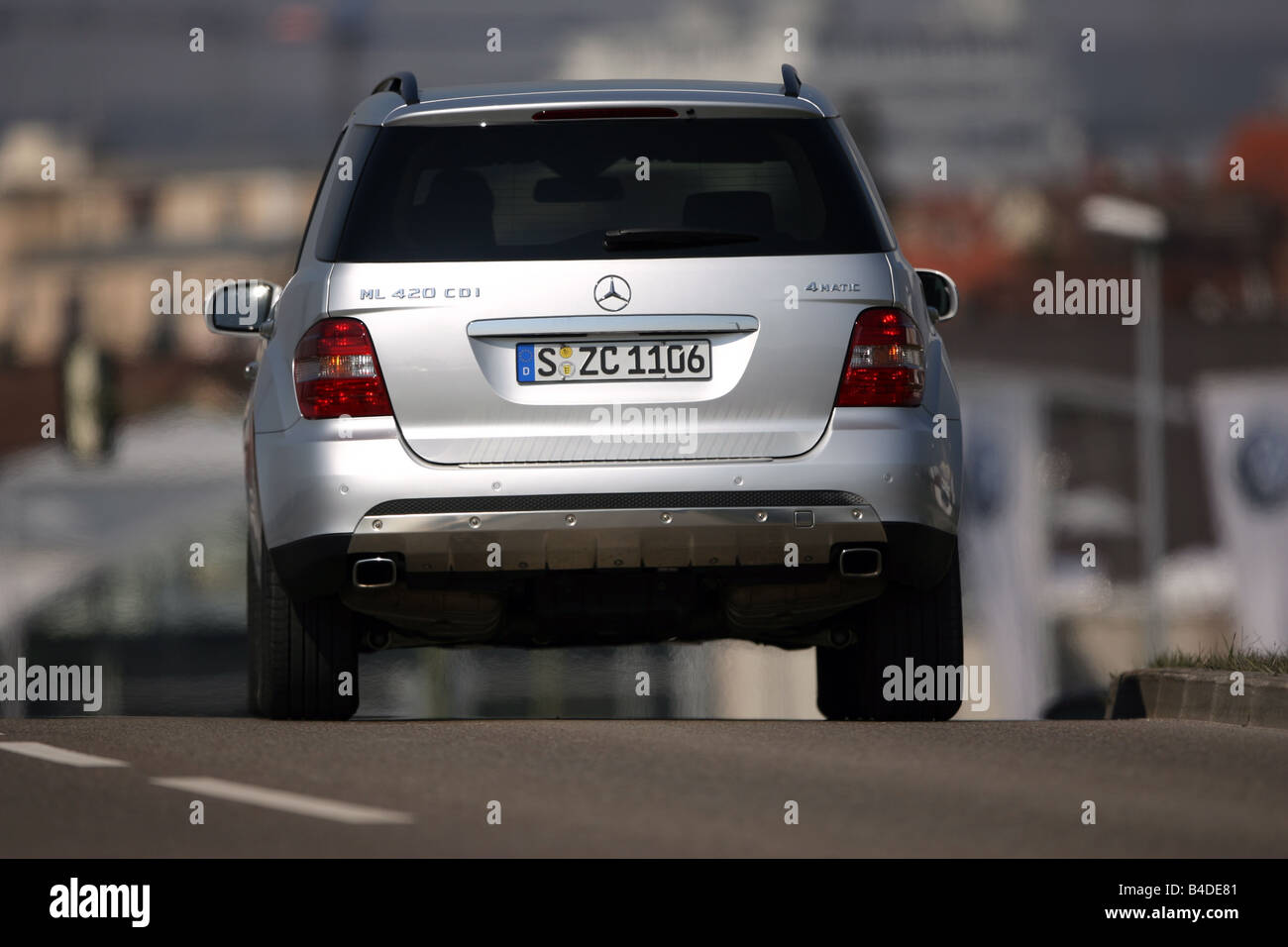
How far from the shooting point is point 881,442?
27.4ft

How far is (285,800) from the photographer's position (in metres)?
6.90

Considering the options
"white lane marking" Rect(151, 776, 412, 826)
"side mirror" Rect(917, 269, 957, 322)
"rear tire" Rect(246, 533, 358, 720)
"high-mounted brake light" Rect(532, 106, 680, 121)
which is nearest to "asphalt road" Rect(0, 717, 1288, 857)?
"white lane marking" Rect(151, 776, 412, 826)

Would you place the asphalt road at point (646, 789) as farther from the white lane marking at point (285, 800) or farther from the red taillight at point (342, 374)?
the red taillight at point (342, 374)

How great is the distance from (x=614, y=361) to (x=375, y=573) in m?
1.00

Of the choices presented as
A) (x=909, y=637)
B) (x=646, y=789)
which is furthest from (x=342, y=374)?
(x=909, y=637)

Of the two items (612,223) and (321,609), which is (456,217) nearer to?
(612,223)

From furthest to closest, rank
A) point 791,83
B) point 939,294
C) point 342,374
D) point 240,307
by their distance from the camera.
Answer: point 939,294 < point 240,307 < point 791,83 < point 342,374

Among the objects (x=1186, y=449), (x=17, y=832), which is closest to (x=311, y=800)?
(x=17, y=832)

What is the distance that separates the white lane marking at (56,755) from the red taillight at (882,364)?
98.5 inches

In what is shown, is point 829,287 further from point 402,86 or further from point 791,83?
point 402,86

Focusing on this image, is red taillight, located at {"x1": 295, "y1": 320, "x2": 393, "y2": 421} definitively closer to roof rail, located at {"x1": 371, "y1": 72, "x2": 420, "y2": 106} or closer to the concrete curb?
roof rail, located at {"x1": 371, "y1": 72, "x2": 420, "y2": 106}

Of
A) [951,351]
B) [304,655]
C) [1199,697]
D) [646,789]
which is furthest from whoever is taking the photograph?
[951,351]

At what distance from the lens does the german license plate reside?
828 centimetres
